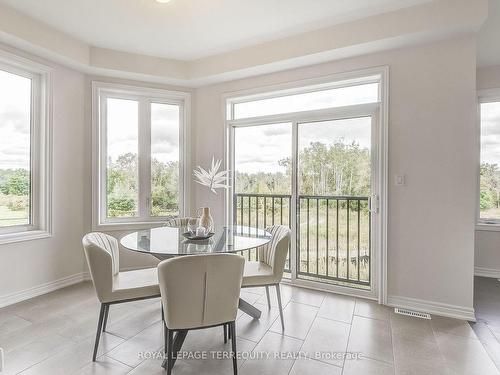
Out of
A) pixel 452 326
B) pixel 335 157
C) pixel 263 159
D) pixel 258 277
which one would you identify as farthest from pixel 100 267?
pixel 452 326

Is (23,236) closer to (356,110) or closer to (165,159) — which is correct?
(165,159)

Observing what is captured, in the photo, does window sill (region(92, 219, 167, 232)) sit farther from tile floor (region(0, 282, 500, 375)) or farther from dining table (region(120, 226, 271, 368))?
dining table (region(120, 226, 271, 368))

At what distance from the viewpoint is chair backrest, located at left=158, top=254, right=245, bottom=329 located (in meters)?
1.53

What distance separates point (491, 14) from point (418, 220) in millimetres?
1963

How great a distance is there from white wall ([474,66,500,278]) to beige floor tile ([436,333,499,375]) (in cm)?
199

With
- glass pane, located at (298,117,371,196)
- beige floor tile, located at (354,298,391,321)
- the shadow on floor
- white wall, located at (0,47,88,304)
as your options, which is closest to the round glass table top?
glass pane, located at (298,117,371,196)

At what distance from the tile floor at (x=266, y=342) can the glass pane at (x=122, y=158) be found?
1246 mm

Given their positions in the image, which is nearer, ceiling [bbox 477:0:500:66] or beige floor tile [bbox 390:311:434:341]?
beige floor tile [bbox 390:311:434:341]

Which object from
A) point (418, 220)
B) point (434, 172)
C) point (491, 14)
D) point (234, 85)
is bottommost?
point (418, 220)

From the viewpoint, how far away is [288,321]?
7.86 feet

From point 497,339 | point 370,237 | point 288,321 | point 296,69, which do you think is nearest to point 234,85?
point 296,69

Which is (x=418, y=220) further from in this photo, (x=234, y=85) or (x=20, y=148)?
(x=20, y=148)

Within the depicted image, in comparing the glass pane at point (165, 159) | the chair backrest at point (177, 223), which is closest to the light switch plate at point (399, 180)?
the chair backrest at point (177, 223)

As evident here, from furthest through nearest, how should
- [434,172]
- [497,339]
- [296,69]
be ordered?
1. [296,69]
2. [434,172]
3. [497,339]
